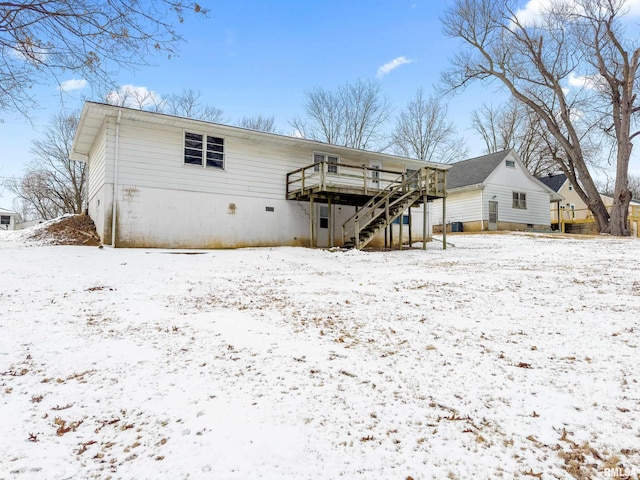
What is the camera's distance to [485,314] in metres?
4.91

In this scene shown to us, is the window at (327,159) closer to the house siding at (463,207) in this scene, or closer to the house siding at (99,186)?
the house siding at (99,186)

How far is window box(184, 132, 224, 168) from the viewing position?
44.5 ft

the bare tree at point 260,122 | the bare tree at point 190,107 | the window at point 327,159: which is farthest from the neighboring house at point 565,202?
the bare tree at point 190,107

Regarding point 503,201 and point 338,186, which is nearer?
point 338,186

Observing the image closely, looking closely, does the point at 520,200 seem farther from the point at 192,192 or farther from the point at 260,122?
the point at 260,122

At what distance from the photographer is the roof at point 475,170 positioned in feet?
85.5

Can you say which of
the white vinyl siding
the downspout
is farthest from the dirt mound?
the white vinyl siding

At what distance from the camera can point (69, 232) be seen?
1425 centimetres

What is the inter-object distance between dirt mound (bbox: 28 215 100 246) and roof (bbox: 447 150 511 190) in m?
21.1

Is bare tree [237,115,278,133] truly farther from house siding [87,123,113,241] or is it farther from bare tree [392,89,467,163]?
house siding [87,123,113,241]

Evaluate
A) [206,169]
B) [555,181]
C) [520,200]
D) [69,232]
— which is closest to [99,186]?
[69,232]

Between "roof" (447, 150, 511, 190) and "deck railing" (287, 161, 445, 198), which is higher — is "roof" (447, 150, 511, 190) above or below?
above

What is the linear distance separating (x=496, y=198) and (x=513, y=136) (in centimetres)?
1555

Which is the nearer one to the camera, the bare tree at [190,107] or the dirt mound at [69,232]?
the dirt mound at [69,232]
